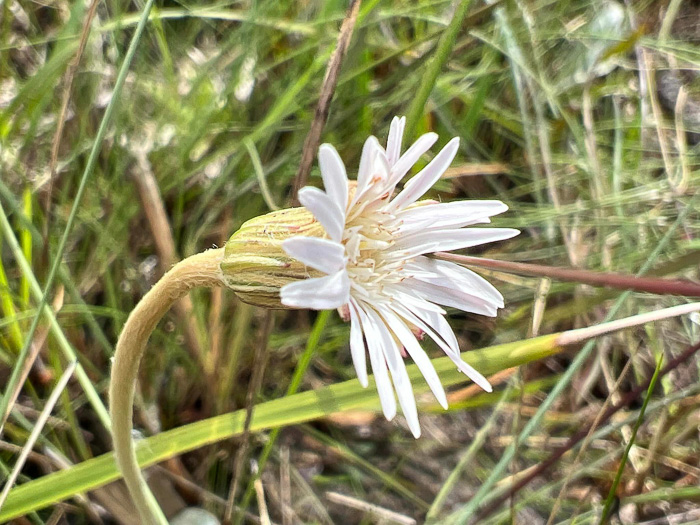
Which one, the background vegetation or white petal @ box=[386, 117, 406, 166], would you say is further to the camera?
the background vegetation

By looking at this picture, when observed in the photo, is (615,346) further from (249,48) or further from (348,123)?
(249,48)

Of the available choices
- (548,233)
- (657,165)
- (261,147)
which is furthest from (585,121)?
(261,147)

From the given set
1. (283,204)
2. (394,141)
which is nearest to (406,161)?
(394,141)

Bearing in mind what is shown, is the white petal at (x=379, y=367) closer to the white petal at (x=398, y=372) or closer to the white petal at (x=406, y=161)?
the white petal at (x=398, y=372)

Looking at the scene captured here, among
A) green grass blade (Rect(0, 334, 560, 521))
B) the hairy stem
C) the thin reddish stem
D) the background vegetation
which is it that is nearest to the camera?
the thin reddish stem

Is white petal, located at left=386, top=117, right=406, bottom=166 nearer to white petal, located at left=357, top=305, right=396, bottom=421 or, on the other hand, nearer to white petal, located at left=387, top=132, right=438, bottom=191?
white petal, located at left=387, top=132, right=438, bottom=191

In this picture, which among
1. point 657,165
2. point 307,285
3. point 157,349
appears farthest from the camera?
point 657,165

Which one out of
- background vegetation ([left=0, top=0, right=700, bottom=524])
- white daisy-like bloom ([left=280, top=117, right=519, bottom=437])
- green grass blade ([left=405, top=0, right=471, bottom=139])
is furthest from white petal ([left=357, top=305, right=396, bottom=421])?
background vegetation ([left=0, top=0, right=700, bottom=524])

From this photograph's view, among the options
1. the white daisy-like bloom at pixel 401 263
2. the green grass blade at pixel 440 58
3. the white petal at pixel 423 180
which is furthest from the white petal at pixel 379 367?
the green grass blade at pixel 440 58
